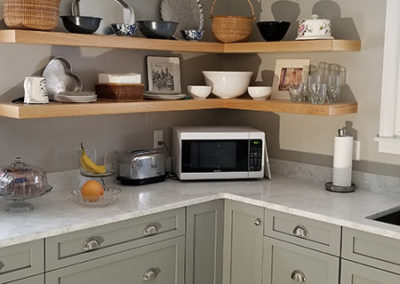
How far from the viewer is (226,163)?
3320 mm

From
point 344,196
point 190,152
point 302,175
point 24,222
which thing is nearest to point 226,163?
point 190,152

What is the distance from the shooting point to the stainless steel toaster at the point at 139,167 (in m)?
3.14

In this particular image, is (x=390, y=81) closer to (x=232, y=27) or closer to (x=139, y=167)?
(x=232, y=27)

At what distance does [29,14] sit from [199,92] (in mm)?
1118

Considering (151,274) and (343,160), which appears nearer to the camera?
(151,274)

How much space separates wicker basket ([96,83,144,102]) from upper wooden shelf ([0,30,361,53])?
0.68 feet

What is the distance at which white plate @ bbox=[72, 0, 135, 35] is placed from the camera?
9.84ft

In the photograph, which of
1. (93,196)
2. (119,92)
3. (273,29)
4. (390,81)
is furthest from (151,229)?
(390,81)

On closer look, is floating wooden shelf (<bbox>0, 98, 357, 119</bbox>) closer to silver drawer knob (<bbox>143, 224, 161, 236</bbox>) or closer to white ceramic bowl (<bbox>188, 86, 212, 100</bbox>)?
white ceramic bowl (<bbox>188, 86, 212, 100</bbox>)

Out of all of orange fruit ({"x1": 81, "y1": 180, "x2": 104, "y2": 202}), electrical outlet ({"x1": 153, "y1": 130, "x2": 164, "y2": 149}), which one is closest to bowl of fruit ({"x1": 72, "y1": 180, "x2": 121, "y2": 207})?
orange fruit ({"x1": 81, "y1": 180, "x2": 104, "y2": 202})

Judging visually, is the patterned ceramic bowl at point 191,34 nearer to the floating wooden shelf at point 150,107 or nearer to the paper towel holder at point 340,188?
the floating wooden shelf at point 150,107

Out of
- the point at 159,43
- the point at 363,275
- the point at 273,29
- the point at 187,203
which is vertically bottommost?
the point at 363,275

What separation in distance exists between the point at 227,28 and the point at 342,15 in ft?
2.15

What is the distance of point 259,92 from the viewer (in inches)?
131
